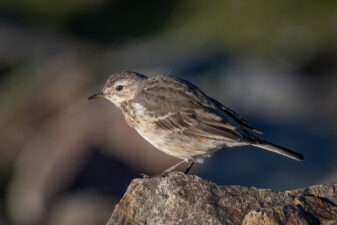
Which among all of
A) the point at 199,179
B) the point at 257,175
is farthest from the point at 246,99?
the point at 199,179

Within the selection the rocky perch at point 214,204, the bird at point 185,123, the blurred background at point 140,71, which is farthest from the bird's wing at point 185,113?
the blurred background at point 140,71

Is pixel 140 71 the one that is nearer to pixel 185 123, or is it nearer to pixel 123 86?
pixel 123 86

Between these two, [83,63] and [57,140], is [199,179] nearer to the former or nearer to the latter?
[57,140]

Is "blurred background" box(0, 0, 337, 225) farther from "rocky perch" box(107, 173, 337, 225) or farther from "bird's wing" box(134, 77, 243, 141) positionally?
"rocky perch" box(107, 173, 337, 225)

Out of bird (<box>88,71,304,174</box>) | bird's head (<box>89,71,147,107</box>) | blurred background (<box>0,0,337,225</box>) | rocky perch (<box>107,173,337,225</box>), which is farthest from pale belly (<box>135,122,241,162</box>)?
blurred background (<box>0,0,337,225</box>)

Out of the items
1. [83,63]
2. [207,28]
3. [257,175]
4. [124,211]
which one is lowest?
[124,211]

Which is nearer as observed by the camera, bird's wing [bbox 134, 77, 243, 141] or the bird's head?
bird's wing [bbox 134, 77, 243, 141]
